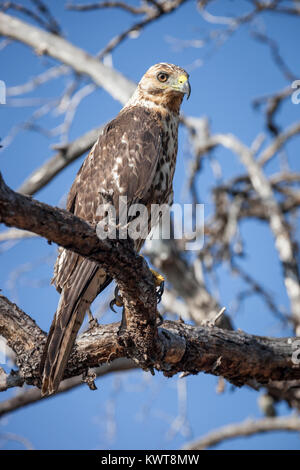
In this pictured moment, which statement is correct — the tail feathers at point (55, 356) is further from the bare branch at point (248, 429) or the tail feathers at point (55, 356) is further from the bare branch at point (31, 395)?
the bare branch at point (248, 429)

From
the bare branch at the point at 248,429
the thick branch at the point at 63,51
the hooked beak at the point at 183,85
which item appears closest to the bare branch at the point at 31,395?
the bare branch at the point at 248,429

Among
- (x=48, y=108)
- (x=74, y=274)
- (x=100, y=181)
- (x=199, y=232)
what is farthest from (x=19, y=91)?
(x=74, y=274)

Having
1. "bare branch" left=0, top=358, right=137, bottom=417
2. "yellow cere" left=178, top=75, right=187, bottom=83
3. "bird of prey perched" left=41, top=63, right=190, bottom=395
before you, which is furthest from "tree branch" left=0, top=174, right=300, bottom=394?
"yellow cere" left=178, top=75, right=187, bottom=83

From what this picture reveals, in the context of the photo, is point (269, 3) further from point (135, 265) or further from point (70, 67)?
point (135, 265)

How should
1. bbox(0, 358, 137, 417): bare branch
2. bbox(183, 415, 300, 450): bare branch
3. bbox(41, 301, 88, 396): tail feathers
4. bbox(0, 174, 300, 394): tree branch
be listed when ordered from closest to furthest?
1. bbox(0, 174, 300, 394): tree branch
2. bbox(41, 301, 88, 396): tail feathers
3. bbox(0, 358, 137, 417): bare branch
4. bbox(183, 415, 300, 450): bare branch

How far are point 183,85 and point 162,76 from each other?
0.27 meters

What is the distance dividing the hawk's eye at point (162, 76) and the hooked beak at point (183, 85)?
0.12m

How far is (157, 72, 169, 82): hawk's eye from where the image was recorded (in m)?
4.96

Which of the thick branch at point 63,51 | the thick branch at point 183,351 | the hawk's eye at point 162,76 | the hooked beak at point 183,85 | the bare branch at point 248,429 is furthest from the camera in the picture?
the thick branch at point 63,51

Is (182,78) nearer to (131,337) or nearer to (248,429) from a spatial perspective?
(131,337)

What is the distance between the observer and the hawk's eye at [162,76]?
4961 mm

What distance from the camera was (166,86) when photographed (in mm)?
4910

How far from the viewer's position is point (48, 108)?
25.5ft

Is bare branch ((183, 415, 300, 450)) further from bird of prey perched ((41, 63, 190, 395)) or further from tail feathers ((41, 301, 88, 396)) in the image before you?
tail feathers ((41, 301, 88, 396))
